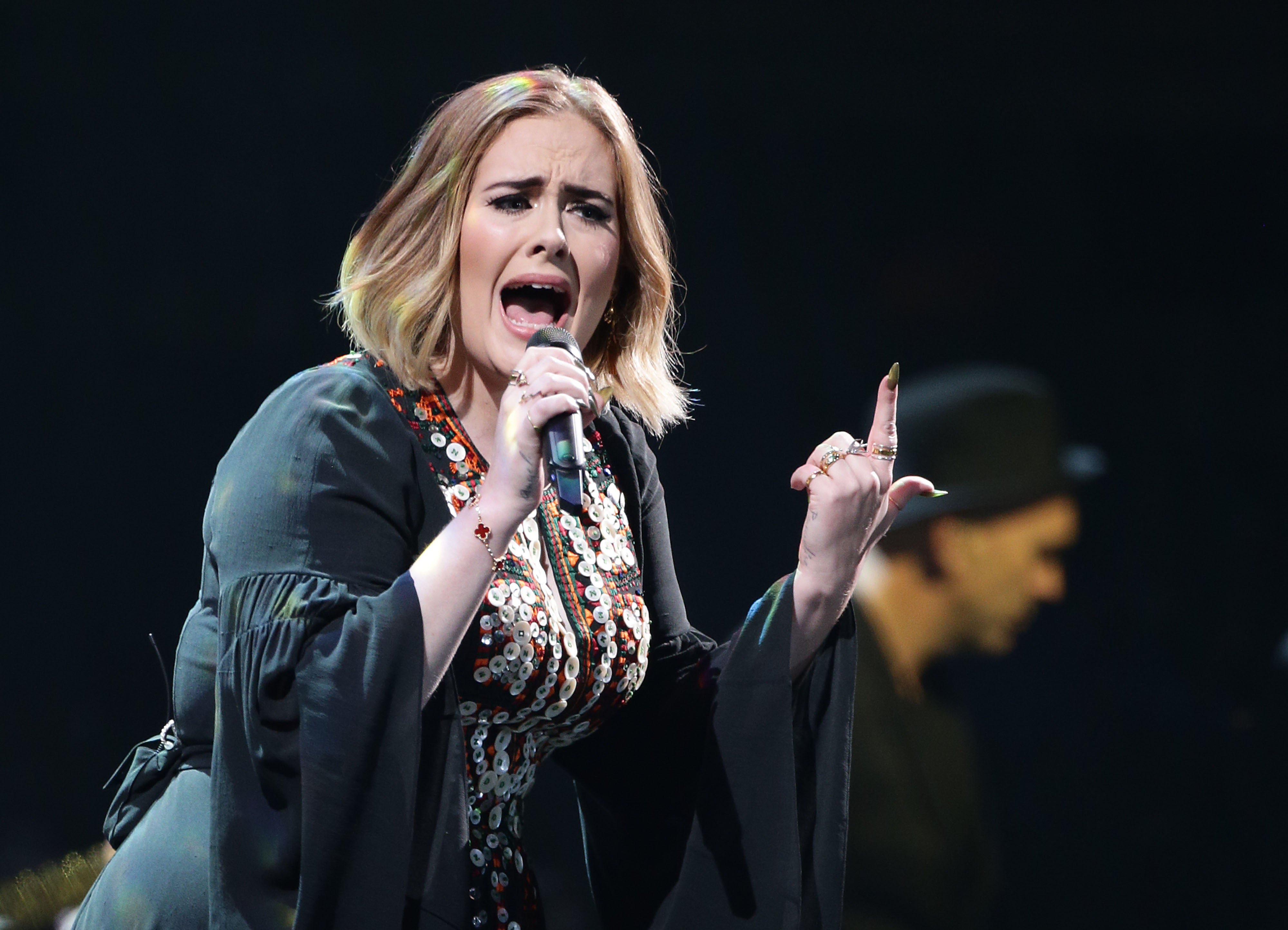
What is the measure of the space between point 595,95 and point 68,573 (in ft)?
4.21

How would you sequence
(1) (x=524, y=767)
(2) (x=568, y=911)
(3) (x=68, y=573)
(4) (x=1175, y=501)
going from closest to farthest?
1. (1) (x=524, y=767)
2. (3) (x=68, y=573)
3. (2) (x=568, y=911)
4. (4) (x=1175, y=501)

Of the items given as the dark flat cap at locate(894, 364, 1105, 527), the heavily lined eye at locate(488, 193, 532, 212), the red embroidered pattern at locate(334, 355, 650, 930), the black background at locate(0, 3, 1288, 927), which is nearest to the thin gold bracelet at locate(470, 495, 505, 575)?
the red embroidered pattern at locate(334, 355, 650, 930)

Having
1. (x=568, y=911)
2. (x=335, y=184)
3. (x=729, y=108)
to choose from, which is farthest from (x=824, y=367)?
(x=568, y=911)

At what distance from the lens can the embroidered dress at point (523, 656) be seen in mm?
1118

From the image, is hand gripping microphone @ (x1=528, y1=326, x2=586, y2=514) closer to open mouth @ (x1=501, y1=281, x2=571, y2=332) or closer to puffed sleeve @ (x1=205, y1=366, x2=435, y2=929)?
puffed sleeve @ (x1=205, y1=366, x2=435, y2=929)

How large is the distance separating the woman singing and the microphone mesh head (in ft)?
0.17

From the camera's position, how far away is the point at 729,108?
7.95ft

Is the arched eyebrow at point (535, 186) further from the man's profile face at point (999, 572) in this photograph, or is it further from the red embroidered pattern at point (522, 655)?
the man's profile face at point (999, 572)

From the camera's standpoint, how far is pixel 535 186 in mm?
1260

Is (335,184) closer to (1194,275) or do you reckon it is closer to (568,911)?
(568,911)

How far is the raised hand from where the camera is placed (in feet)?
3.79

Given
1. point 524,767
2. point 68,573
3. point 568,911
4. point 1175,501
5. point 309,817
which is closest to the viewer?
point 309,817

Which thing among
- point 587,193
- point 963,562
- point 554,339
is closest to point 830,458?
point 554,339

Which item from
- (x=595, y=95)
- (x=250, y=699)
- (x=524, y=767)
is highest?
(x=595, y=95)
